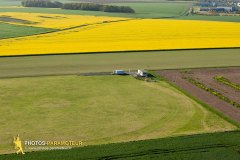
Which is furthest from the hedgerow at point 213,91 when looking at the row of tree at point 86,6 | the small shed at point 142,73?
the row of tree at point 86,6

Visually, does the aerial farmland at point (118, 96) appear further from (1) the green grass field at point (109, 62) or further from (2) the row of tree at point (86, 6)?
(2) the row of tree at point (86, 6)

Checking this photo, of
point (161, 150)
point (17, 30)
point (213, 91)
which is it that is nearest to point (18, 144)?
point (161, 150)

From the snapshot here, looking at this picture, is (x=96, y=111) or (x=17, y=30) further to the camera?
(x=17, y=30)

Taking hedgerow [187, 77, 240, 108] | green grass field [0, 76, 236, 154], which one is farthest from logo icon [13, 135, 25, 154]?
hedgerow [187, 77, 240, 108]

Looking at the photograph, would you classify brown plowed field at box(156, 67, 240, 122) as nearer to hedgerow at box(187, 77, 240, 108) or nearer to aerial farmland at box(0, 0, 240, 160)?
aerial farmland at box(0, 0, 240, 160)

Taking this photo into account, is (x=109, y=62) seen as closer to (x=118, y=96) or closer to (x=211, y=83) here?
(x=211, y=83)

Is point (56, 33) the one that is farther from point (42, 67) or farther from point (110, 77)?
point (110, 77)
